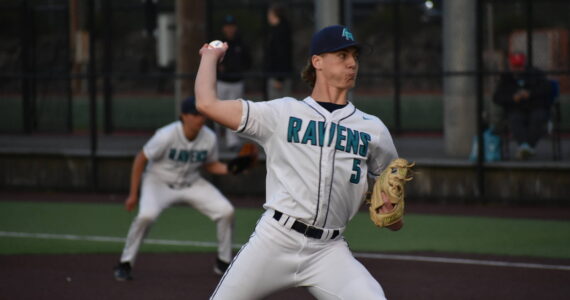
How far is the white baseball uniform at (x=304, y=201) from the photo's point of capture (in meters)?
5.57

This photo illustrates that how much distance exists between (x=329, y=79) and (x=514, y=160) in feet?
33.5

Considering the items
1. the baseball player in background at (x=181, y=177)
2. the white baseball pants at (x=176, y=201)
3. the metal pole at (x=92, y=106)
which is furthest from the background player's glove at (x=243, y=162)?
the metal pole at (x=92, y=106)

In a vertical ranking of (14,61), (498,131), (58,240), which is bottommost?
(58,240)

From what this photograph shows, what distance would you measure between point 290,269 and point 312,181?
50cm

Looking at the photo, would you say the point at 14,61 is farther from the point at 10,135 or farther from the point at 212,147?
the point at 212,147

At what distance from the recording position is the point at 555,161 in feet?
48.9

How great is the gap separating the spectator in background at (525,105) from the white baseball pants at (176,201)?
684 cm

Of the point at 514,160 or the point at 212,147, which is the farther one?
the point at 514,160

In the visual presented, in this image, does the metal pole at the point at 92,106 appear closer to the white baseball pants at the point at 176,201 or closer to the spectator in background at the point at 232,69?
the spectator in background at the point at 232,69

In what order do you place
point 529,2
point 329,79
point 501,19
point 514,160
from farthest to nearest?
1. point 501,19
2. point 529,2
3. point 514,160
4. point 329,79

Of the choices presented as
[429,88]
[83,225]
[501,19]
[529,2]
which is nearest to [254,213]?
[83,225]

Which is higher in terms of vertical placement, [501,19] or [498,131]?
[501,19]

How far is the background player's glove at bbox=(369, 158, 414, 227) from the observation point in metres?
5.56

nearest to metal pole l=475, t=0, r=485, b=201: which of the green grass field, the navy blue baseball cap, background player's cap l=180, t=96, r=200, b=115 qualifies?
the green grass field
